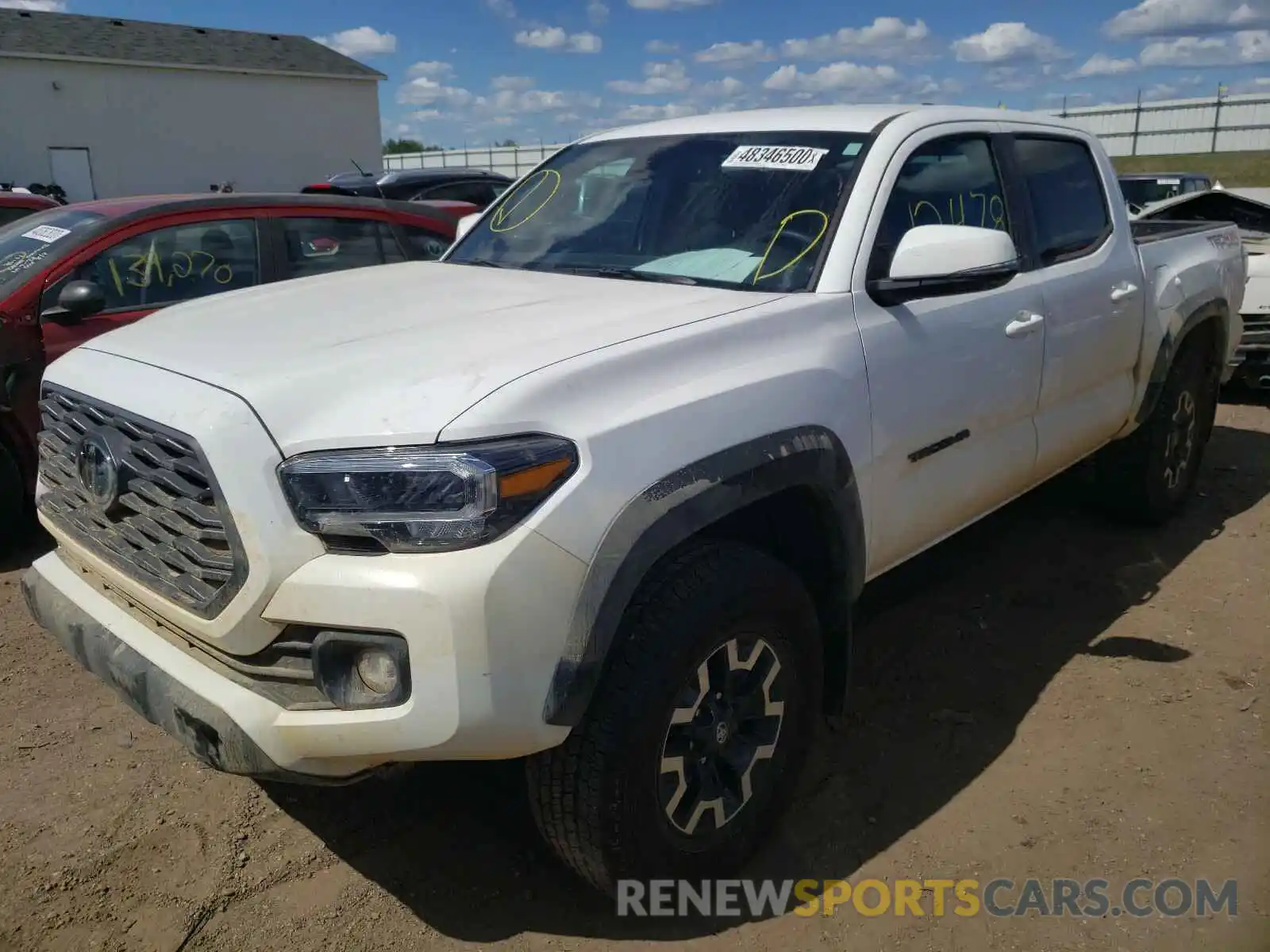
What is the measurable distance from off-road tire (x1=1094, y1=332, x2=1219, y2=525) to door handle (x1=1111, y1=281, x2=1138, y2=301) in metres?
0.71

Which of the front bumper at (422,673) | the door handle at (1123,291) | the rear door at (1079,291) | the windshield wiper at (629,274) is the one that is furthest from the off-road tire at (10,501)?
the door handle at (1123,291)

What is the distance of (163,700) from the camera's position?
2.24 metres

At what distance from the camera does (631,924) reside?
2.50m

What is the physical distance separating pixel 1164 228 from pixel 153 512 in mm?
5307

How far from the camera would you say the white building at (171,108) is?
25.1 metres

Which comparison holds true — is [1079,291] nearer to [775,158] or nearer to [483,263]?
[775,158]

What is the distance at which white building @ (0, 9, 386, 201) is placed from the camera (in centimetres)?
2506

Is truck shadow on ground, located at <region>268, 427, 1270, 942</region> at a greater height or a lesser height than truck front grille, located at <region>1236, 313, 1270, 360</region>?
lesser

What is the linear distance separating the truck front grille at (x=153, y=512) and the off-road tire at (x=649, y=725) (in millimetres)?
798

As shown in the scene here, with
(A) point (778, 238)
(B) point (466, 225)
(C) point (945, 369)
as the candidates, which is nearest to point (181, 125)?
(B) point (466, 225)

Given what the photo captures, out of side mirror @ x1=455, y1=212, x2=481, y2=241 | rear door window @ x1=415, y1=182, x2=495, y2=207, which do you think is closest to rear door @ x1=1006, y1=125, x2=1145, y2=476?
side mirror @ x1=455, y1=212, x2=481, y2=241

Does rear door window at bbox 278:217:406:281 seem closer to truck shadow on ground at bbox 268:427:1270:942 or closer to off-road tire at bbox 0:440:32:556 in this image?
off-road tire at bbox 0:440:32:556

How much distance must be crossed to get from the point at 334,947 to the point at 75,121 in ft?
93.6

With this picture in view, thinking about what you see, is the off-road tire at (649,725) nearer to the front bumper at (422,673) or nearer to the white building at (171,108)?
the front bumper at (422,673)
